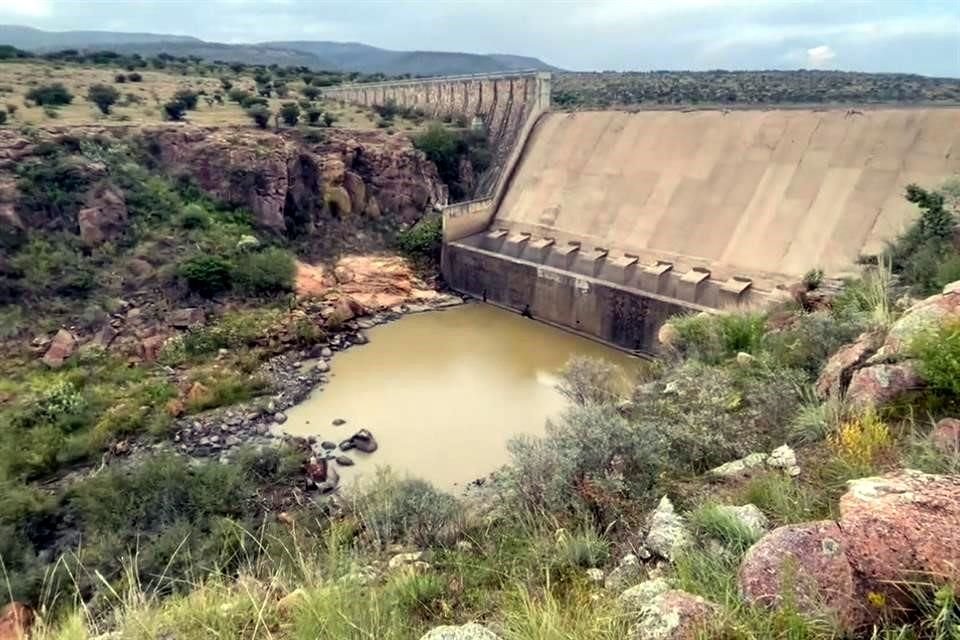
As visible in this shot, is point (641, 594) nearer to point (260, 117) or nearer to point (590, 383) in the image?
point (590, 383)

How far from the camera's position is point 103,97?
20844 millimetres

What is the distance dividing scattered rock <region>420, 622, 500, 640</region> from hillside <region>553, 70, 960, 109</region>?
25.4m

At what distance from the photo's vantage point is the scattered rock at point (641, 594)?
2.57 m

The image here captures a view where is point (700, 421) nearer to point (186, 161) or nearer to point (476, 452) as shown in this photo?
Answer: point (476, 452)

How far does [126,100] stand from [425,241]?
1196 centimetres

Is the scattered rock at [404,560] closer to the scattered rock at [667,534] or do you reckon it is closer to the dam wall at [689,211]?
the scattered rock at [667,534]

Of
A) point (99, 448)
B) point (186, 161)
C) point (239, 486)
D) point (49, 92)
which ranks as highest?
point (49, 92)

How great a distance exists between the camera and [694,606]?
241cm

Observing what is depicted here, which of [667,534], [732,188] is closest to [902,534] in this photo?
[667,534]

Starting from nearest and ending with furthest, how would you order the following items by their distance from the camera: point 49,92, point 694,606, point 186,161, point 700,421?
1. point 694,606
2. point 700,421
3. point 186,161
4. point 49,92

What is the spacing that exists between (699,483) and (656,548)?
48.0 inches

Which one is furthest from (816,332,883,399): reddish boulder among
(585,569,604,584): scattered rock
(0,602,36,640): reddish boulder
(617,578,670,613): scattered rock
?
(0,602,36,640): reddish boulder

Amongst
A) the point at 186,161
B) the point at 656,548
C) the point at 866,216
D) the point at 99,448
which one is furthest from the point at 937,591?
the point at 186,161

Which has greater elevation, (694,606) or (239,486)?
(694,606)
